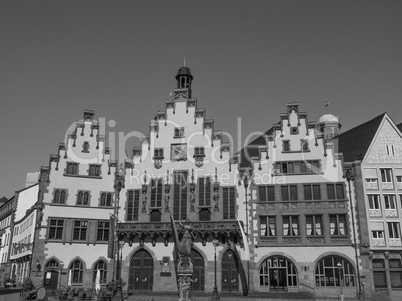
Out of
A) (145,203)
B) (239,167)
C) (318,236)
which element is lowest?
(318,236)

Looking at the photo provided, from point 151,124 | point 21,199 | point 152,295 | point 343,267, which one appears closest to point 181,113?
point 151,124

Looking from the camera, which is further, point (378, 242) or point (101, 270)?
point (101, 270)

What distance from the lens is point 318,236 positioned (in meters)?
39.7

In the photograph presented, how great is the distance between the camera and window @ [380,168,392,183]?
134 ft

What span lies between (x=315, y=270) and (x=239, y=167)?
492 inches

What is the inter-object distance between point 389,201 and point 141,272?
2540 cm

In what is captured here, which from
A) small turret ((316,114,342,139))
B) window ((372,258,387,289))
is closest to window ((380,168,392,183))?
window ((372,258,387,289))

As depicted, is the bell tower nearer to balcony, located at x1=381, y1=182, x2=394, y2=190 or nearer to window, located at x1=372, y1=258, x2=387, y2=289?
balcony, located at x1=381, y1=182, x2=394, y2=190

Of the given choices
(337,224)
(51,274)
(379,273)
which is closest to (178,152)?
(51,274)

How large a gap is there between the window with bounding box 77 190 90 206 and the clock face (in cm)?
971

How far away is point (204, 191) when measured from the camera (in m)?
42.8

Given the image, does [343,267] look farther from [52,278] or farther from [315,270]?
[52,278]

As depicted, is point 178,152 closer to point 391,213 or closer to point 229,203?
point 229,203

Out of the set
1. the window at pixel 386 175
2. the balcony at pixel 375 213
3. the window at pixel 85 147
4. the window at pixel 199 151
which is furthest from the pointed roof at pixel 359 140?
the window at pixel 85 147
